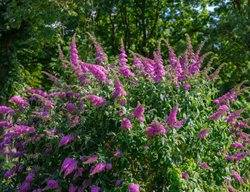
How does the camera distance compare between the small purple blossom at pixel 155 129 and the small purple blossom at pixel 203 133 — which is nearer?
the small purple blossom at pixel 155 129

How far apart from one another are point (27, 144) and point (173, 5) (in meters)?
17.6

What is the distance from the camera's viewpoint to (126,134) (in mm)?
4461

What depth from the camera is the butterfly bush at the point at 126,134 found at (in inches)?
178

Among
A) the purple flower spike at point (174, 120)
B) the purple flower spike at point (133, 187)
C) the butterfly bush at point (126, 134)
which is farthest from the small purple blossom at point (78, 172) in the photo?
the purple flower spike at point (174, 120)

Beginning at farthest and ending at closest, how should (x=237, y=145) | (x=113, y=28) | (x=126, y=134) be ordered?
(x=113, y=28) → (x=237, y=145) → (x=126, y=134)

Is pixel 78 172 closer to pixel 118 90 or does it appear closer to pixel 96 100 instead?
pixel 96 100

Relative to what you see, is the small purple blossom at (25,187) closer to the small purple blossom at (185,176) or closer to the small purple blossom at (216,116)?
the small purple blossom at (185,176)

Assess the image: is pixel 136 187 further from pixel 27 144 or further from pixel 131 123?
pixel 27 144

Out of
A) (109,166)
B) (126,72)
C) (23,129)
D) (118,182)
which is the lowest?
(118,182)

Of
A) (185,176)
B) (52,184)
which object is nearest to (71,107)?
(52,184)

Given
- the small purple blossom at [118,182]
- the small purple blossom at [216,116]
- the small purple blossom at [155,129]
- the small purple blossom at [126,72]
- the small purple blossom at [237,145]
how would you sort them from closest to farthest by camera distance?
the small purple blossom at [155,129] < the small purple blossom at [118,182] < the small purple blossom at [216,116] < the small purple blossom at [126,72] < the small purple blossom at [237,145]

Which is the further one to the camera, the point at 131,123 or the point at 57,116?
the point at 57,116

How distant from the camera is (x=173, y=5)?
21.8 m

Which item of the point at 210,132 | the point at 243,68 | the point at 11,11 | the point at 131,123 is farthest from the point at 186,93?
the point at 243,68
